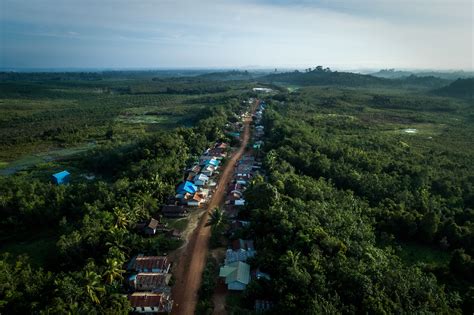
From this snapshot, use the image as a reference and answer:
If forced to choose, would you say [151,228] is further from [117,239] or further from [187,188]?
[187,188]

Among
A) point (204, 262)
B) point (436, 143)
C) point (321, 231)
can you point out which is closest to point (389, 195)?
point (321, 231)

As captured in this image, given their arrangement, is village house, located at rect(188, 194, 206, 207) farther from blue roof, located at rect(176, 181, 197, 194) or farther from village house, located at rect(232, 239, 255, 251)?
village house, located at rect(232, 239, 255, 251)

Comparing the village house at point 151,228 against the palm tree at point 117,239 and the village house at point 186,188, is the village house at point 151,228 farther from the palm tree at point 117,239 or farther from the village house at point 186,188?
the village house at point 186,188

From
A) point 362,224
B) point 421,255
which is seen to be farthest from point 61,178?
point 421,255

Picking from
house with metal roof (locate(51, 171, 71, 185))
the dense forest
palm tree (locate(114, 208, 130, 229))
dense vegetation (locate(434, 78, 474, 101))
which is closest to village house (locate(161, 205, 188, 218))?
the dense forest

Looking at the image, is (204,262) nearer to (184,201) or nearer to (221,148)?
(184,201)

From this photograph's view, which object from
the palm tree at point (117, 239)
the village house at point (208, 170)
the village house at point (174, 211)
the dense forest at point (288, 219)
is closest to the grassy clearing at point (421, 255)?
the dense forest at point (288, 219)
